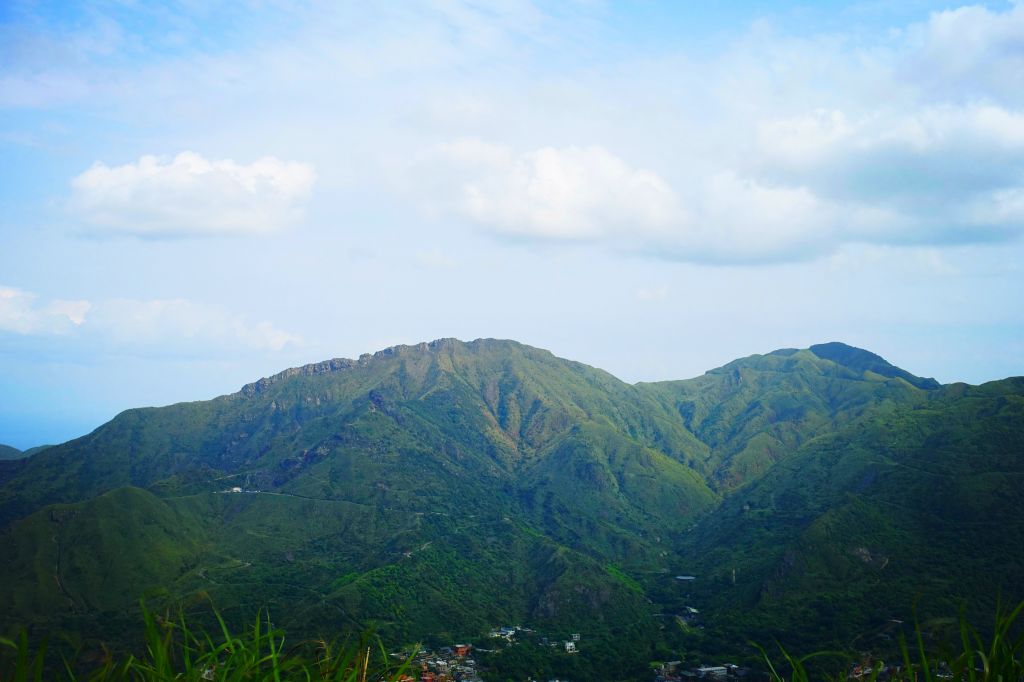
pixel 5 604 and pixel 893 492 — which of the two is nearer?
pixel 5 604

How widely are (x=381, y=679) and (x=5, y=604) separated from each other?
14502 cm

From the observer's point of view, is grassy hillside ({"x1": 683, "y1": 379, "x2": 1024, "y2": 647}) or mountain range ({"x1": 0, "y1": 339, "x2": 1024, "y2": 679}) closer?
grassy hillside ({"x1": 683, "y1": 379, "x2": 1024, "y2": 647})

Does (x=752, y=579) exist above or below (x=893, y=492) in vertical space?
below

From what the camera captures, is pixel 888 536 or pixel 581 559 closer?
pixel 888 536

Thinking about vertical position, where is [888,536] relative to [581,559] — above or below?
above

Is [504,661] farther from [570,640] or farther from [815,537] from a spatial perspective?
[815,537]

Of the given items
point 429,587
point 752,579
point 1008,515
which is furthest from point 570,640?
point 1008,515

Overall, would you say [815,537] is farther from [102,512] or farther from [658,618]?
[102,512]

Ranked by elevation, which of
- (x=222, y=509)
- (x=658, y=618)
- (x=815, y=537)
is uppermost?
(x=222, y=509)

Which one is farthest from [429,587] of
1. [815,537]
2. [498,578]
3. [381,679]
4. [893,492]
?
[381,679]

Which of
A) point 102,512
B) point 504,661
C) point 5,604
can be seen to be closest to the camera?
point 504,661

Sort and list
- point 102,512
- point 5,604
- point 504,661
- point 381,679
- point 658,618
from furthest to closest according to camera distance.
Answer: point 102,512
point 658,618
point 5,604
point 504,661
point 381,679

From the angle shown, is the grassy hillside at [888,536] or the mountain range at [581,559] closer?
the grassy hillside at [888,536]

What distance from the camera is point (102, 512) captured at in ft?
508
